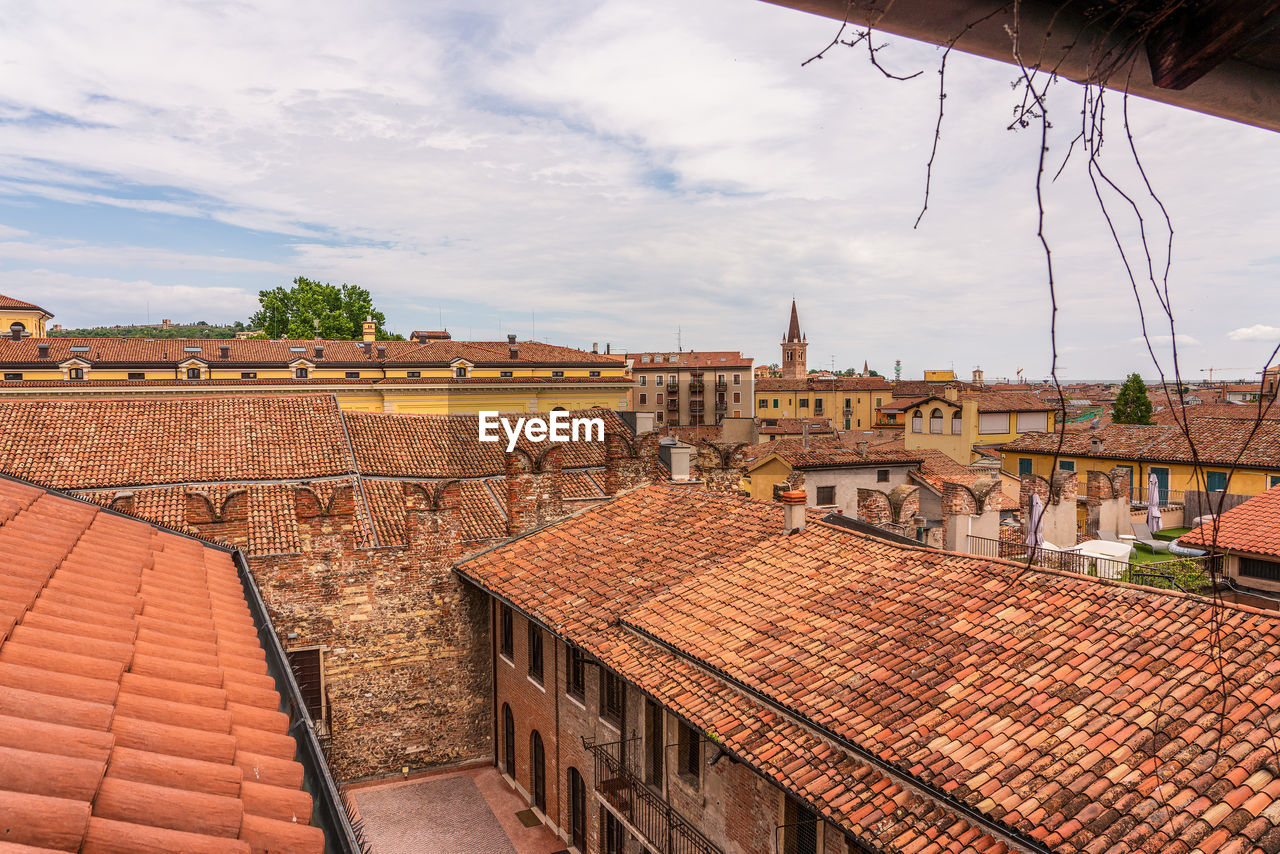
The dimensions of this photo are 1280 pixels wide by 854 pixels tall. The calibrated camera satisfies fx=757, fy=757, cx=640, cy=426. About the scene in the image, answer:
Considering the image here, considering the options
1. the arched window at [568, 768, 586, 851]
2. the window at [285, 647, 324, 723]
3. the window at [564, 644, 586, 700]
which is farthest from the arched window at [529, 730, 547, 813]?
the window at [285, 647, 324, 723]

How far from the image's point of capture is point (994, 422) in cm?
4591

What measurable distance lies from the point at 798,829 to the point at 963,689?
2.25 m

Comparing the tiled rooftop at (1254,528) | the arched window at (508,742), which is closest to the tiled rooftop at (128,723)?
the arched window at (508,742)

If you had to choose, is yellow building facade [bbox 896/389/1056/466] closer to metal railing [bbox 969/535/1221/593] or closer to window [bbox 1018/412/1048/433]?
window [bbox 1018/412/1048/433]

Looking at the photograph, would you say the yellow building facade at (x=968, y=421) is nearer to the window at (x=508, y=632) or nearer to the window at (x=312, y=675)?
the window at (x=508, y=632)

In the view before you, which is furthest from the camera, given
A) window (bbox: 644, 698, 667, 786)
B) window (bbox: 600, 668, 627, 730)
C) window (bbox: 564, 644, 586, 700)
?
window (bbox: 564, 644, 586, 700)

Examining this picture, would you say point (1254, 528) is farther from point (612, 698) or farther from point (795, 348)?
point (795, 348)

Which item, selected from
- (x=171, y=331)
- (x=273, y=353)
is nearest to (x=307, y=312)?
(x=273, y=353)

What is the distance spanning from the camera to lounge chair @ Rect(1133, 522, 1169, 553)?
23.3 metres

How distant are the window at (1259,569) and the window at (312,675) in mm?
18938

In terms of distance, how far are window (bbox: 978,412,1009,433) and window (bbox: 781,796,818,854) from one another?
42064 mm

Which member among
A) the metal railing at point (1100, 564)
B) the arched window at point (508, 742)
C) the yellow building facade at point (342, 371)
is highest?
the yellow building facade at point (342, 371)

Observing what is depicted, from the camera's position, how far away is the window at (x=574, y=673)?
1298 centimetres

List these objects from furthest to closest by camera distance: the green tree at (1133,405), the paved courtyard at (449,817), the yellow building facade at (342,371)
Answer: the green tree at (1133,405)
the yellow building facade at (342,371)
the paved courtyard at (449,817)
